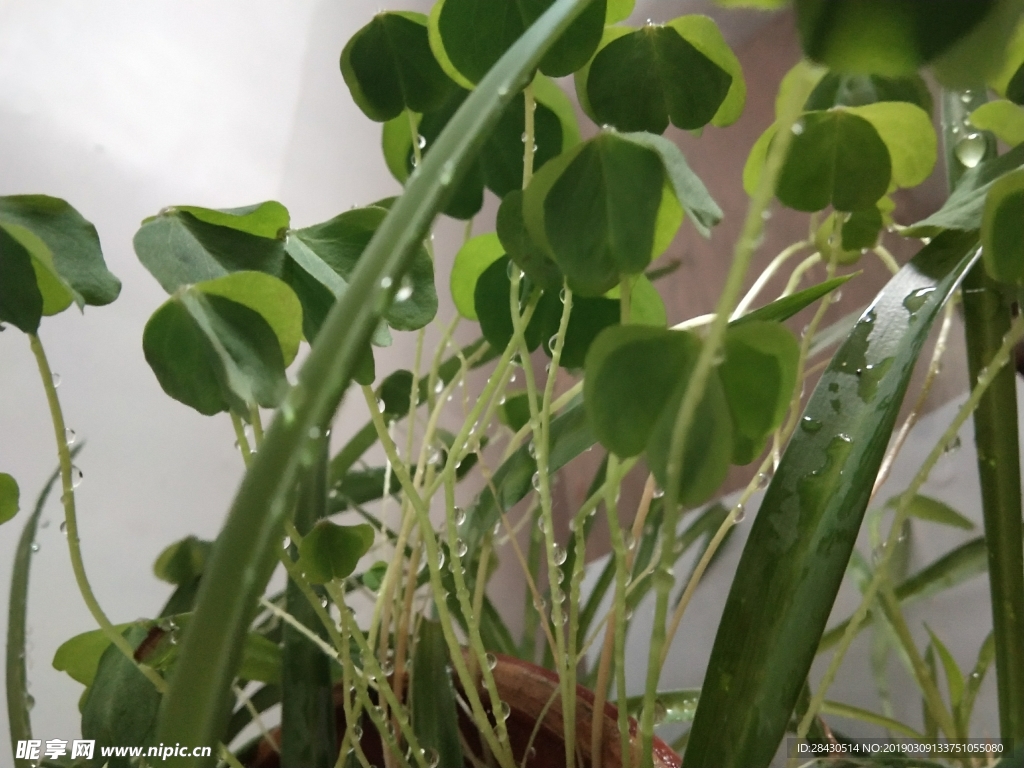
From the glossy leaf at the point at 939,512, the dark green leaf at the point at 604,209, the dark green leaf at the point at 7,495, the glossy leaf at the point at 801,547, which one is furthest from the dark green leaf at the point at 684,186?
the glossy leaf at the point at 939,512

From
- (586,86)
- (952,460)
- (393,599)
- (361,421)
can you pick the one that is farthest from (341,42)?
(952,460)

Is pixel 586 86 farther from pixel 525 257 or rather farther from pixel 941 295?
pixel 941 295

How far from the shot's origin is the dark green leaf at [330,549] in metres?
0.32

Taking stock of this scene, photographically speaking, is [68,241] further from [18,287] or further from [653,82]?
[653,82]

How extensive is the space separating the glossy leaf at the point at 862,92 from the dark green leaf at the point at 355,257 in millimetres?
349

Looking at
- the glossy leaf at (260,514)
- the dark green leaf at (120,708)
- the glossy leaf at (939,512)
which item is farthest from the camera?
the glossy leaf at (939,512)

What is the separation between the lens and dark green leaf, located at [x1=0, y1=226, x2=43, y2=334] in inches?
12.8

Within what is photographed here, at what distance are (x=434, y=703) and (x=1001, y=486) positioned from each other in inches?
14.9

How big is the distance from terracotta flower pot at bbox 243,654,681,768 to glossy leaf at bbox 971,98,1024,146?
0.43 m

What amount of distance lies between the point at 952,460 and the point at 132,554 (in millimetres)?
946

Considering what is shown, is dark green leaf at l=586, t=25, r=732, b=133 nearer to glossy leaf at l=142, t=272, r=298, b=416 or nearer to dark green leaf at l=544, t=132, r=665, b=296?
dark green leaf at l=544, t=132, r=665, b=296

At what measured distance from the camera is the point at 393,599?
1.62 feet

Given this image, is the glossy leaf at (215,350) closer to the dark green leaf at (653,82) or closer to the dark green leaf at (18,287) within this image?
the dark green leaf at (18,287)

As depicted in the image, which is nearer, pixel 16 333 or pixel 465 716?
pixel 465 716
